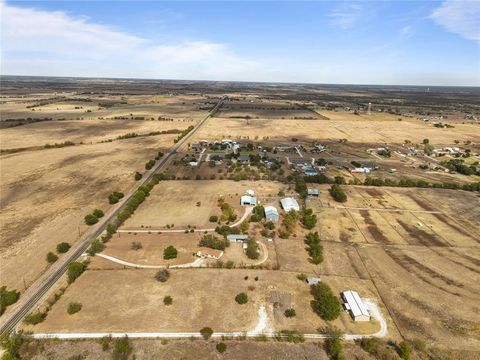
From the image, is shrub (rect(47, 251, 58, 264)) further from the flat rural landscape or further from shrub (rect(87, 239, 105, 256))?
shrub (rect(87, 239, 105, 256))

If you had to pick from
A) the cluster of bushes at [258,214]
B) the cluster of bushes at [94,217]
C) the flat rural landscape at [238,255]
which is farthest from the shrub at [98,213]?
the cluster of bushes at [258,214]

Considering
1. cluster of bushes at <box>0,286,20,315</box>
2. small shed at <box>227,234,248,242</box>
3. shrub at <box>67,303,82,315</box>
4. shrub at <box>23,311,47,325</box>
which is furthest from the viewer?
small shed at <box>227,234,248,242</box>

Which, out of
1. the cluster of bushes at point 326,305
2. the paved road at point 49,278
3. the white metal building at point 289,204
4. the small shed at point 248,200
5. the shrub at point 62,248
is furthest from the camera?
the small shed at point 248,200

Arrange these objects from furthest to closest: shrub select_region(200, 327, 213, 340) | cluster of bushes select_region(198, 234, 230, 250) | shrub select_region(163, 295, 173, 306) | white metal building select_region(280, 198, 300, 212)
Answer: white metal building select_region(280, 198, 300, 212) < cluster of bushes select_region(198, 234, 230, 250) < shrub select_region(163, 295, 173, 306) < shrub select_region(200, 327, 213, 340)

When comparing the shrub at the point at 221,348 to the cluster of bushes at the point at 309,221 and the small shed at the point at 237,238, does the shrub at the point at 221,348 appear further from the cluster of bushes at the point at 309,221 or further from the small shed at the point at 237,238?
the cluster of bushes at the point at 309,221

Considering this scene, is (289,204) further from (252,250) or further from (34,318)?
(34,318)

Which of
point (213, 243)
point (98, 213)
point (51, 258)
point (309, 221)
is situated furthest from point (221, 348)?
point (98, 213)

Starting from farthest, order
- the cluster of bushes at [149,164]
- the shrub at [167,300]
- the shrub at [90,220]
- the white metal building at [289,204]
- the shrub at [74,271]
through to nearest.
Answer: the cluster of bushes at [149,164] < the white metal building at [289,204] < the shrub at [90,220] < the shrub at [74,271] < the shrub at [167,300]

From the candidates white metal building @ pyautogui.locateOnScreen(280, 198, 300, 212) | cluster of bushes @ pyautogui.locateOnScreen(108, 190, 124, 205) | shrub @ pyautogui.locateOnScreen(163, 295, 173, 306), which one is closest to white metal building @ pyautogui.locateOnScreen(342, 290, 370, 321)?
shrub @ pyautogui.locateOnScreen(163, 295, 173, 306)
